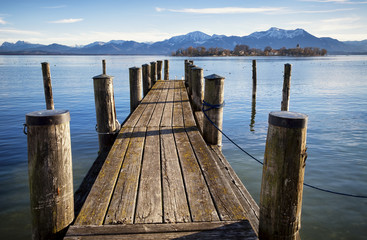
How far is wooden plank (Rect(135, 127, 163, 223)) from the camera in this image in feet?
10.1

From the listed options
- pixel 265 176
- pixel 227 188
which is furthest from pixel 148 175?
pixel 265 176

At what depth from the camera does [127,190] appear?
3.61m

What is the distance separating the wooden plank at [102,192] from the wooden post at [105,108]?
93cm

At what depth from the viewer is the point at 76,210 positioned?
14.0 ft

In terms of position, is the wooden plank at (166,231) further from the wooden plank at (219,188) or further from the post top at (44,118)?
the post top at (44,118)

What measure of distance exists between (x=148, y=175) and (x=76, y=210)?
1323 mm

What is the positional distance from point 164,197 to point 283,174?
1.53 metres

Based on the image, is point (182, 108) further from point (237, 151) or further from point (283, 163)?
point (283, 163)

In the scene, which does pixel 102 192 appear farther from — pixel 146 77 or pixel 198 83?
pixel 146 77

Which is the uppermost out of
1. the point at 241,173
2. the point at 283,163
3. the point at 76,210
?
the point at 283,163

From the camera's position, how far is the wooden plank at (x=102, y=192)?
3.03m

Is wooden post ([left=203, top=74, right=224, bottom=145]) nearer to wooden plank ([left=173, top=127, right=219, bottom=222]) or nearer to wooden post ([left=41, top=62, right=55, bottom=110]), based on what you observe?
wooden plank ([left=173, top=127, right=219, bottom=222])

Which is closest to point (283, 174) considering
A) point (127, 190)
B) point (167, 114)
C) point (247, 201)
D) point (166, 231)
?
point (166, 231)

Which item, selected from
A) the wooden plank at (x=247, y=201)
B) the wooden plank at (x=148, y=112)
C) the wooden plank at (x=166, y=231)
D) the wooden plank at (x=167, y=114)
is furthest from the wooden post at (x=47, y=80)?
the wooden plank at (x=166, y=231)
